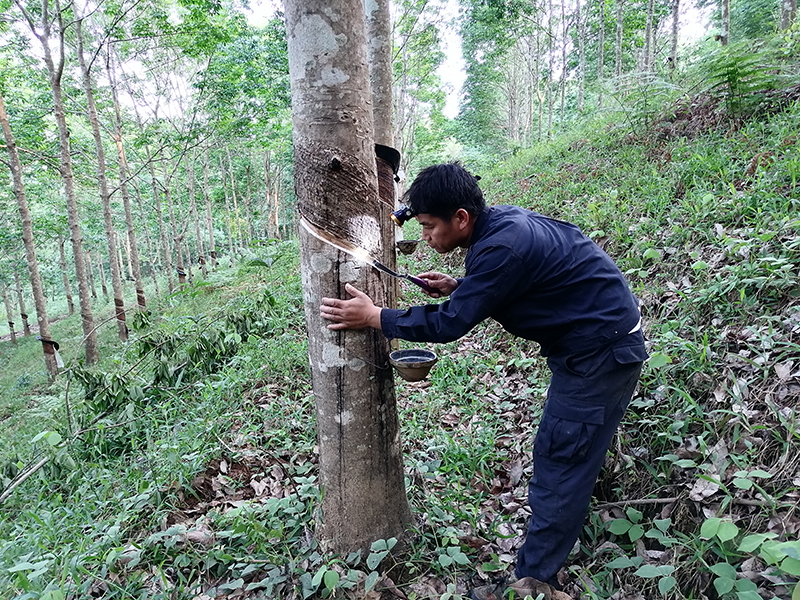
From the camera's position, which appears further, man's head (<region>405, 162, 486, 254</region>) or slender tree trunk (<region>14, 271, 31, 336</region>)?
slender tree trunk (<region>14, 271, 31, 336</region>)

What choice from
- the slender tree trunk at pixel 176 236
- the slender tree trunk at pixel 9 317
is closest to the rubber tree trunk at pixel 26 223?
the slender tree trunk at pixel 176 236

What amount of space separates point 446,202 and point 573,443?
1.22 metres

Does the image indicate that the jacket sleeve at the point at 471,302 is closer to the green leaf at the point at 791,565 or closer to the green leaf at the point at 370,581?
the green leaf at the point at 370,581

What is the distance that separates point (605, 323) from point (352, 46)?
165cm

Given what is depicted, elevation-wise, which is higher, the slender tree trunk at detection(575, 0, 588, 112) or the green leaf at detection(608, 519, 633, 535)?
the slender tree trunk at detection(575, 0, 588, 112)

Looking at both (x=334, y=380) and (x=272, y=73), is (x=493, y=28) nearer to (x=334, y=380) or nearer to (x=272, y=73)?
(x=272, y=73)

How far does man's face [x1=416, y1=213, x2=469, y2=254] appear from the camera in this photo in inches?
77.9

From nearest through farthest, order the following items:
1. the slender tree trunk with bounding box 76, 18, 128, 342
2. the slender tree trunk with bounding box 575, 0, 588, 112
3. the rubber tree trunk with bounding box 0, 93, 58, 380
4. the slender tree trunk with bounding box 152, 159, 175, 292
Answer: the rubber tree trunk with bounding box 0, 93, 58, 380
the slender tree trunk with bounding box 76, 18, 128, 342
the slender tree trunk with bounding box 575, 0, 588, 112
the slender tree trunk with bounding box 152, 159, 175, 292

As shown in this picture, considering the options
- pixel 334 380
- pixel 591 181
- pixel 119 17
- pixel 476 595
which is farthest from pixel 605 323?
pixel 119 17

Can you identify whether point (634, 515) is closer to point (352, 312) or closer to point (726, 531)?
point (726, 531)

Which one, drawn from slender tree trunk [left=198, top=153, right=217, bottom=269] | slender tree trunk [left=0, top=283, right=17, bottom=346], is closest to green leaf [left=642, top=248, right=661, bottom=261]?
slender tree trunk [left=198, top=153, right=217, bottom=269]

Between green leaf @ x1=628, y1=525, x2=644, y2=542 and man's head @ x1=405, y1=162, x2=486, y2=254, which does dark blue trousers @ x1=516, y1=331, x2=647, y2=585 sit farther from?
man's head @ x1=405, y1=162, x2=486, y2=254

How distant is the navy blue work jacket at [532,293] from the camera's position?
1.78 m

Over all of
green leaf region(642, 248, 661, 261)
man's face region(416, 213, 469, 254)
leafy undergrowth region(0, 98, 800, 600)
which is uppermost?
man's face region(416, 213, 469, 254)
